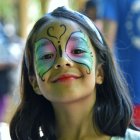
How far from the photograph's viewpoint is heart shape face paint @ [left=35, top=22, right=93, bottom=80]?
4.60 feet

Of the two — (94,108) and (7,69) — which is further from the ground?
(94,108)

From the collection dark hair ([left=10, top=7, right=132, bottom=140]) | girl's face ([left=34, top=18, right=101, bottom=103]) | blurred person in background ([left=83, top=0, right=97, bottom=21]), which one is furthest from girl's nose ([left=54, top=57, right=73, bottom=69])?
blurred person in background ([left=83, top=0, right=97, bottom=21])

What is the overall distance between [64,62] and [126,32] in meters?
0.97

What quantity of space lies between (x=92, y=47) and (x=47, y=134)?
34 cm

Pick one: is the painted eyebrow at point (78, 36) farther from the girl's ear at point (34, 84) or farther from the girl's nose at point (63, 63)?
the girl's ear at point (34, 84)

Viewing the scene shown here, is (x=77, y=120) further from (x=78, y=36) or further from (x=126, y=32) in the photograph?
(x=126, y=32)

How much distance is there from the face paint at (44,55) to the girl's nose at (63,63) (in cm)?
2

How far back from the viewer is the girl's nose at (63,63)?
137cm

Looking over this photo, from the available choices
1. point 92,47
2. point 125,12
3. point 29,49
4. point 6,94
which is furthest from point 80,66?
point 6,94

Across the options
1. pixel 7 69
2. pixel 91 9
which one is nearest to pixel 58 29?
pixel 91 9

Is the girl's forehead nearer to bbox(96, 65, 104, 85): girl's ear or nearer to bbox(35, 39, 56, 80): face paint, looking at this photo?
bbox(35, 39, 56, 80): face paint

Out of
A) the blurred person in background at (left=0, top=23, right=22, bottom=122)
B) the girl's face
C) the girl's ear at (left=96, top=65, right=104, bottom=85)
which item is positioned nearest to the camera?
the girl's face

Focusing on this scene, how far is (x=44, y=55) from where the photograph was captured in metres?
1.43

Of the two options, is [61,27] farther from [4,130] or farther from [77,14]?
[4,130]
